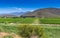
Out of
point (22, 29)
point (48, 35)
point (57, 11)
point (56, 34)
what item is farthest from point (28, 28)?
point (57, 11)

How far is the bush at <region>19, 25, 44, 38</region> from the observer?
22.2m

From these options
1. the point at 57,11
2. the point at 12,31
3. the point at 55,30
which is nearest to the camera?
the point at 12,31

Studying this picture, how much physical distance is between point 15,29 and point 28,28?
98.0 inches

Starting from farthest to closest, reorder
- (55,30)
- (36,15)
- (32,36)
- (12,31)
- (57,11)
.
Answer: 1. (36,15)
2. (57,11)
3. (55,30)
4. (12,31)
5. (32,36)

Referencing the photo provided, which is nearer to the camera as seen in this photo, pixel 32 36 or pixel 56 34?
pixel 32 36

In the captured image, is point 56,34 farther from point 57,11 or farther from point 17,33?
point 57,11

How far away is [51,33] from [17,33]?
12.5 ft

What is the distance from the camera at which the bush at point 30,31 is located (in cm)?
2217

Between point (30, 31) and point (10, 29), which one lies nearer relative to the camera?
point (30, 31)

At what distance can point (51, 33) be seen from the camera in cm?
2484

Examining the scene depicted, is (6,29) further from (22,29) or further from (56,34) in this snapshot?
(56,34)

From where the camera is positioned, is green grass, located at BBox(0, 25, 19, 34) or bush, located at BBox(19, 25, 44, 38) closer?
bush, located at BBox(19, 25, 44, 38)

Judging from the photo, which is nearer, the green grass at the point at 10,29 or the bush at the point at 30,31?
the bush at the point at 30,31

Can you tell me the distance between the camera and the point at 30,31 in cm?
2255
